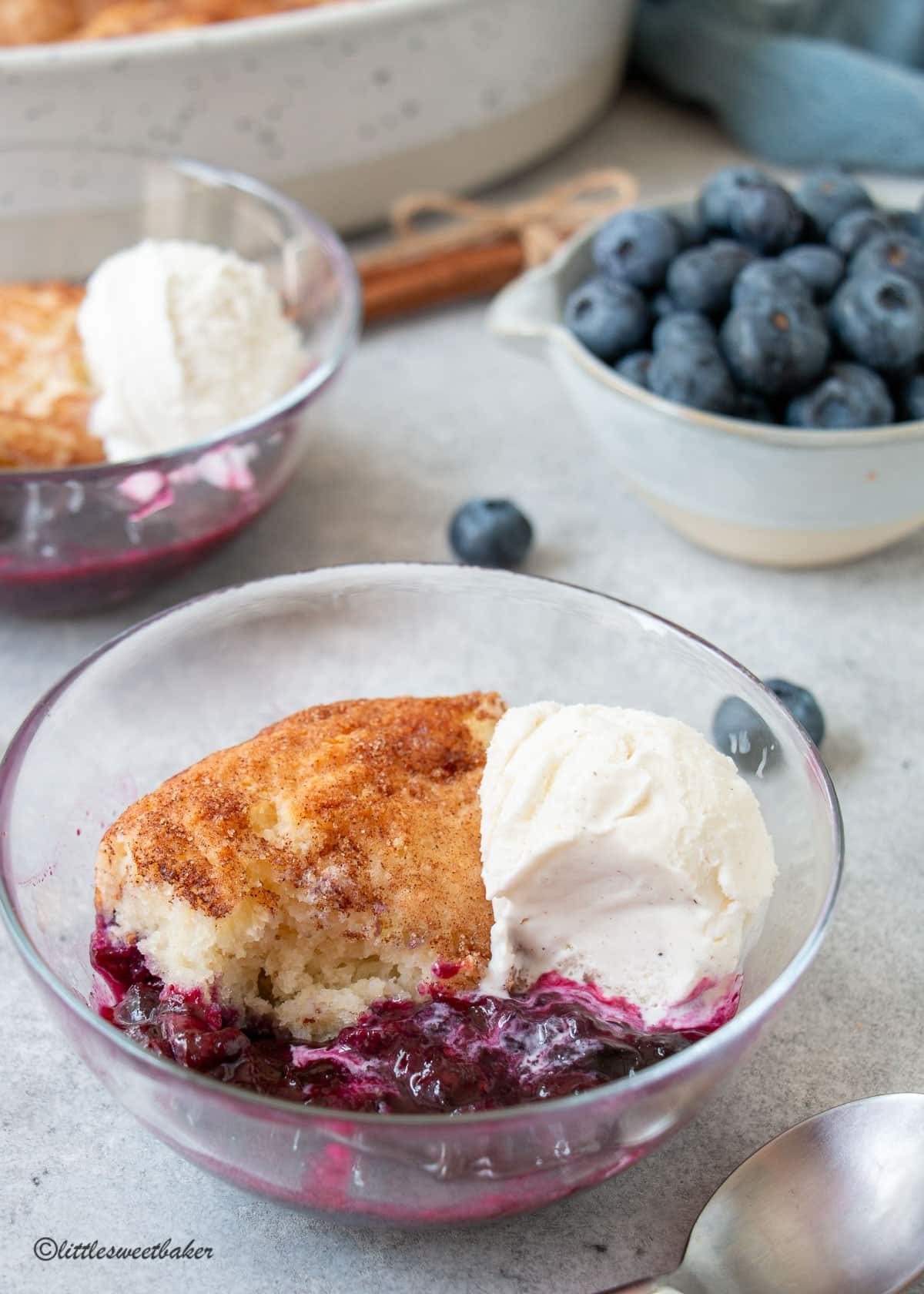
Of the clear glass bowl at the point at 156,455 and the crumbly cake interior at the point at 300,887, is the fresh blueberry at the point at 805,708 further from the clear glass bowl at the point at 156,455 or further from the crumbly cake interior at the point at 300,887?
the clear glass bowl at the point at 156,455

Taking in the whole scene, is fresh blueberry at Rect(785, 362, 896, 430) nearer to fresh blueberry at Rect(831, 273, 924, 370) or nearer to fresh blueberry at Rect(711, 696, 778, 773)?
fresh blueberry at Rect(831, 273, 924, 370)

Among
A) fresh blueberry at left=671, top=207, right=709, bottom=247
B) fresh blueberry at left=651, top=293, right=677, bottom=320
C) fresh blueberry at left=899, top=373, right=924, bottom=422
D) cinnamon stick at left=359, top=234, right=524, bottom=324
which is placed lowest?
cinnamon stick at left=359, top=234, right=524, bottom=324

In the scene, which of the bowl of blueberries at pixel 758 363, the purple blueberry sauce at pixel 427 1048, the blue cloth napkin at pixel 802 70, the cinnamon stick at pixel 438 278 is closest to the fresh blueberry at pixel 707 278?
the bowl of blueberries at pixel 758 363

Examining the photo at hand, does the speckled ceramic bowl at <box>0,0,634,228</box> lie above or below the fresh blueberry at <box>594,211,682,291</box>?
below

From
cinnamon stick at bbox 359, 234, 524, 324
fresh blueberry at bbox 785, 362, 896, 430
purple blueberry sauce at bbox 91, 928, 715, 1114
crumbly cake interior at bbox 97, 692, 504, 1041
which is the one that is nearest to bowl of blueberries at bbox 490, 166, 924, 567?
fresh blueberry at bbox 785, 362, 896, 430

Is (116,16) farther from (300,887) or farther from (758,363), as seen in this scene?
(300,887)

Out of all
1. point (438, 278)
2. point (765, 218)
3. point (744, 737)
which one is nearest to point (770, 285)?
point (765, 218)
